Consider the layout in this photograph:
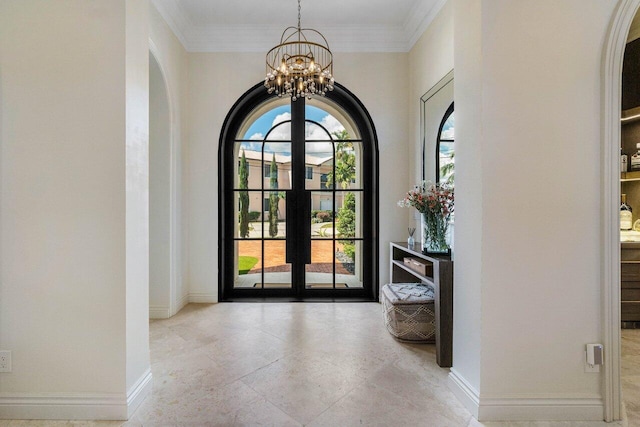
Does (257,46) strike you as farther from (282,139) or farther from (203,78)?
(282,139)

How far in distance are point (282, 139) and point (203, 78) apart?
122 cm

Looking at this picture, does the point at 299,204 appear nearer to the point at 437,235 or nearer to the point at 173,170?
the point at 173,170

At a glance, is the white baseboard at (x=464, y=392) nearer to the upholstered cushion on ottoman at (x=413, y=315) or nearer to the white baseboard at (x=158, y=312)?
the upholstered cushion on ottoman at (x=413, y=315)

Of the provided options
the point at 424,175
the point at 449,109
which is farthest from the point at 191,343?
the point at 449,109

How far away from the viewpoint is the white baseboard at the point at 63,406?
6.01ft

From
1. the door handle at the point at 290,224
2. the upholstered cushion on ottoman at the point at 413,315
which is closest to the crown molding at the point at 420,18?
the door handle at the point at 290,224

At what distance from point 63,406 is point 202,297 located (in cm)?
221

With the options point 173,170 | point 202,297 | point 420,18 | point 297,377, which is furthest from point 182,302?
point 420,18

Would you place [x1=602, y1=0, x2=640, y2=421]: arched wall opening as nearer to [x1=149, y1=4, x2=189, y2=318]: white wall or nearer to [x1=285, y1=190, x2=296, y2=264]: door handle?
[x1=285, y1=190, x2=296, y2=264]: door handle

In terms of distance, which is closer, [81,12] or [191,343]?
[81,12]

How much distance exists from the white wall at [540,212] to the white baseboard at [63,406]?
209 cm

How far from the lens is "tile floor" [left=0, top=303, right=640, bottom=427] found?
185cm

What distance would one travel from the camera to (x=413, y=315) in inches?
111

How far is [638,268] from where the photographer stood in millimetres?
3338
